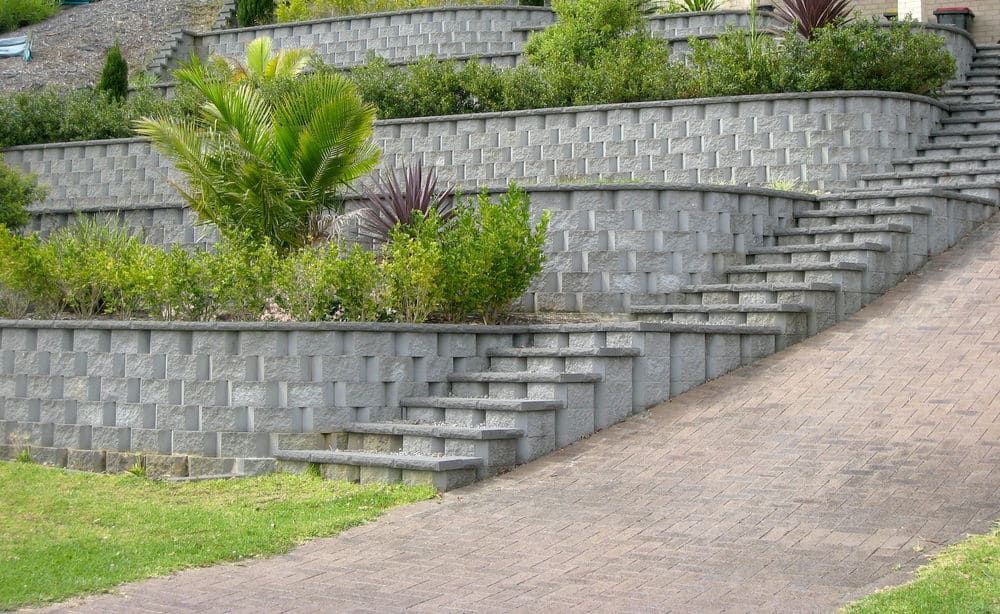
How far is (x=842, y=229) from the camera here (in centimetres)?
1287

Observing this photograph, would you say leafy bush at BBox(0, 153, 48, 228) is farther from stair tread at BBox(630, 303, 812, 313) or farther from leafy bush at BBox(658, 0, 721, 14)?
leafy bush at BBox(658, 0, 721, 14)

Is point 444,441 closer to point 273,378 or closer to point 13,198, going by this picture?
point 273,378

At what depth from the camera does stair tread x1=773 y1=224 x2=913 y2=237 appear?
41.4 ft

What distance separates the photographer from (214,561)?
8.05 m

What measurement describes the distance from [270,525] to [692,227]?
19.2ft

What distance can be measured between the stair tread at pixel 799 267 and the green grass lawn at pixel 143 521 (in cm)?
468

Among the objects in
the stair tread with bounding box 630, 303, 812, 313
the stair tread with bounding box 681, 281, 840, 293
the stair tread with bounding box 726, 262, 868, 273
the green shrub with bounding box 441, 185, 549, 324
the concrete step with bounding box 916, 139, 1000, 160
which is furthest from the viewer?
the concrete step with bounding box 916, 139, 1000, 160

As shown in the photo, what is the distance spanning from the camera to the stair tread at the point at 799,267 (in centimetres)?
1214

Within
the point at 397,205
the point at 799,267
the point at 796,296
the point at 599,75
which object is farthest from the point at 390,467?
the point at 599,75

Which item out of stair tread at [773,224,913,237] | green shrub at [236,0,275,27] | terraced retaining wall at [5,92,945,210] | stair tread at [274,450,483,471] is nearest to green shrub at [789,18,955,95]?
terraced retaining wall at [5,92,945,210]

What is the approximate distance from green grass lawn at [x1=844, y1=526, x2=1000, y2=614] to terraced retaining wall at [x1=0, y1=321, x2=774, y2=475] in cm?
392

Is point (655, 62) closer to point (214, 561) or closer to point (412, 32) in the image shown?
point (412, 32)

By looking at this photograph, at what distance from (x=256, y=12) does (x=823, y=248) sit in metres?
14.9

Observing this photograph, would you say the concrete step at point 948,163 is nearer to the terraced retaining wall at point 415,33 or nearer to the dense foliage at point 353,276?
the dense foliage at point 353,276
